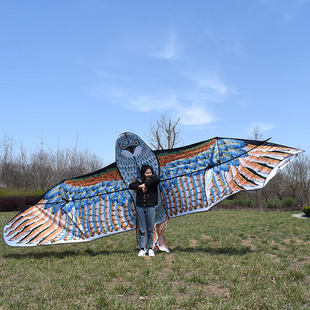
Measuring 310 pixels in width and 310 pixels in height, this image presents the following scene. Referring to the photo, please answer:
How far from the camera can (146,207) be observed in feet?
21.1

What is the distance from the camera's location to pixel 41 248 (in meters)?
8.34

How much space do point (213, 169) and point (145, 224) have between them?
6.03ft

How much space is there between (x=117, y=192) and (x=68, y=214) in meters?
1.24

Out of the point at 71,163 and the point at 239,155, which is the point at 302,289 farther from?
the point at 71,163

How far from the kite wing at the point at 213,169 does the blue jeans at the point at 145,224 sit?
0.42m

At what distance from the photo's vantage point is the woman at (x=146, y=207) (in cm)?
634

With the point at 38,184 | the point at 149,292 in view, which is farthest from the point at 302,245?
the point at 38,184

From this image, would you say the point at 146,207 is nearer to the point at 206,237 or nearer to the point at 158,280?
the point at 158,280

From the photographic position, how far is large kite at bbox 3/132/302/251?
6.16 m

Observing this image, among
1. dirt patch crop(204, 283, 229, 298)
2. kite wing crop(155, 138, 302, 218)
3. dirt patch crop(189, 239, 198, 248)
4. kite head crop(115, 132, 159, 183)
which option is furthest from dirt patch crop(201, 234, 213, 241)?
dirt patch crop(204, 283, 229, 298)

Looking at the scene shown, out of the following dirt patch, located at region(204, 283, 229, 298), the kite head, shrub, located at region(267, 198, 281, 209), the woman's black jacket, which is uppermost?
the kite head

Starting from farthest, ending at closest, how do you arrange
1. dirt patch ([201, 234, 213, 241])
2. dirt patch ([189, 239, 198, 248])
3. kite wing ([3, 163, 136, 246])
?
dirt patch ([201, 234, 213, 241]) < dirt patch ([189, 239, 198, 248]) < kite wing ([3, 163, 136, 246])

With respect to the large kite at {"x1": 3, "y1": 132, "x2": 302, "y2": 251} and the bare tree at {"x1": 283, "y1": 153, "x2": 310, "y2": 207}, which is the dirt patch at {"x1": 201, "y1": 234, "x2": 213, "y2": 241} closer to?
the large kite at {"x1": 3, "y1": 132, "x2": 302, "y2": 251}

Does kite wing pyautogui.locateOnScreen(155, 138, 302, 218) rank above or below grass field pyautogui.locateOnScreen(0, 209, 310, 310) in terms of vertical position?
above
